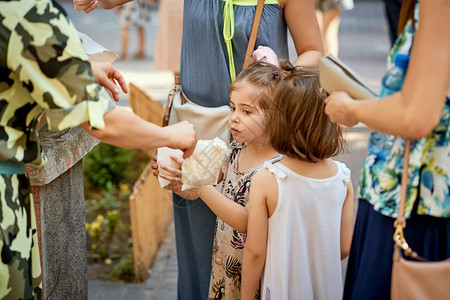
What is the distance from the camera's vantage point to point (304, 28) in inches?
96.0

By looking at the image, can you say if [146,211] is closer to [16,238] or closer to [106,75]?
[106,75]

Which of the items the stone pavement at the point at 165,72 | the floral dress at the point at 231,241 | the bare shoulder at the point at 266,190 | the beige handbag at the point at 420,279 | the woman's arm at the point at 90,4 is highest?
the woman's arm at the point at 90,4

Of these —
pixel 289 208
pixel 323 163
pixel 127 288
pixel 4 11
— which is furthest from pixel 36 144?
pixel 127 288

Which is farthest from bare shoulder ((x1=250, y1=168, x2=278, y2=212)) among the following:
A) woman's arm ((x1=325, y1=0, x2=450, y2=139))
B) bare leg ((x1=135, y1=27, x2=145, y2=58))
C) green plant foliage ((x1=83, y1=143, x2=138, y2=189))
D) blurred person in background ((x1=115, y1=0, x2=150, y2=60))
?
bare leg ((x1=135, y1=27, x2=145, y2=58))

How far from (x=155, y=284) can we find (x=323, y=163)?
202cm

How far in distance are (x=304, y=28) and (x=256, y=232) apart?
0.96 m

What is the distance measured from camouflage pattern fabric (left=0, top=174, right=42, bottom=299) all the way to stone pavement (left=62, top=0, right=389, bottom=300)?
6.30 feet

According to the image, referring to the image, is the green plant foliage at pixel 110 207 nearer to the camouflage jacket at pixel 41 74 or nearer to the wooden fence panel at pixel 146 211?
the wooden fence panel at pixel 146 211

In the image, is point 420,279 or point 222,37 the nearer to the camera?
point 420,279

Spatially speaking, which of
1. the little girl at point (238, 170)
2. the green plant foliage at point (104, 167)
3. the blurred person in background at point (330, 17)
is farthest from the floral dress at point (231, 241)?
the blurred person in background at point (330, 17)

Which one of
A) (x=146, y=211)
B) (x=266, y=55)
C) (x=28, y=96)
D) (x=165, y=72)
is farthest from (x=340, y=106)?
(x=165, y=72)

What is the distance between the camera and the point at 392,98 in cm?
144

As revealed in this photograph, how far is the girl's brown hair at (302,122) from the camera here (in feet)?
6.46

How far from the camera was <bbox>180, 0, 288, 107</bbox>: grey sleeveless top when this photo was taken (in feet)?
7.89
